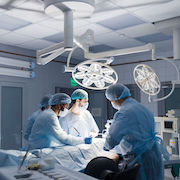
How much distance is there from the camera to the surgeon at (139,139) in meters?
2.14

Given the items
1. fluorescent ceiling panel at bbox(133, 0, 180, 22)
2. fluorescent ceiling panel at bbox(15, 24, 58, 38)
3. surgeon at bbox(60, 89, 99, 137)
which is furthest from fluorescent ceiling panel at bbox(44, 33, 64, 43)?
fluorescent ceiling panel at bbox(133, 0, 180, 22)

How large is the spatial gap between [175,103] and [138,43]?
4.66 ft

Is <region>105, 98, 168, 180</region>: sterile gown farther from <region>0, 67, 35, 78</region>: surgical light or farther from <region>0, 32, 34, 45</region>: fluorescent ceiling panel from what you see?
<region>0, 67, 35, 78</region>: surgical light

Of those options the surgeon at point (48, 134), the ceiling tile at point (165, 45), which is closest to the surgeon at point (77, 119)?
the surgeon at point (48, 134)

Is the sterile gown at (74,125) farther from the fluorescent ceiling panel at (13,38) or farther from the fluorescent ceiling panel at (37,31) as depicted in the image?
the fluorescent ceiling panel at (13,38)

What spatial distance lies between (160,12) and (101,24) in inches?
32.2

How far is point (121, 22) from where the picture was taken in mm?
3420

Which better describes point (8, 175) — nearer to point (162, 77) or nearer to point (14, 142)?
point (14, 142)

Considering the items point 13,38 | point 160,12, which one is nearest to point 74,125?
point 13,38

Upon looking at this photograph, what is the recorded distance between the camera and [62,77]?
5.58m

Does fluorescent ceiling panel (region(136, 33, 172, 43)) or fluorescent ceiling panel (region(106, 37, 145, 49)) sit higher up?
fluorescent ceiling panel (region(136, 33, 172, 43))

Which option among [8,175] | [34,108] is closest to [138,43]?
[34,108]

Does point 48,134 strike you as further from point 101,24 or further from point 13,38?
point 13,38

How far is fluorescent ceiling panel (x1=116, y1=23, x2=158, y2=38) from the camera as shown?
359 centimetres
